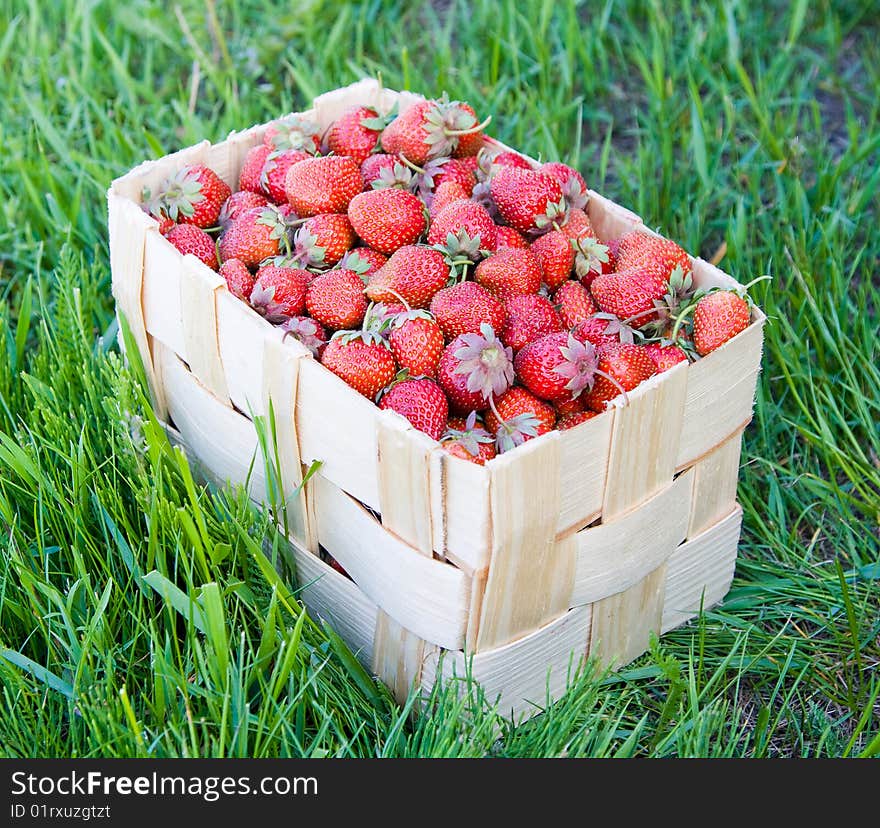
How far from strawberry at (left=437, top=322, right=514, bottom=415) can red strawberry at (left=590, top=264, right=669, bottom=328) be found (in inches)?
7.5

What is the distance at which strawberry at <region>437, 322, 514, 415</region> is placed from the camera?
4.71 ft

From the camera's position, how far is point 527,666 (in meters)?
1.49

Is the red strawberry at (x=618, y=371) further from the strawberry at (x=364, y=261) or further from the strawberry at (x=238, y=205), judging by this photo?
the strawberry at (x=238, y=205)

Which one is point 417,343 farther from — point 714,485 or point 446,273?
point 714,485

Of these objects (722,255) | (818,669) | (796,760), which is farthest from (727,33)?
(796,760)

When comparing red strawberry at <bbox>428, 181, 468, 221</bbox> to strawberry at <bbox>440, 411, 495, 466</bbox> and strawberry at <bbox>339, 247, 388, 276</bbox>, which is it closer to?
strawberry at <bbox>339, 247, 388, 276</bbox>

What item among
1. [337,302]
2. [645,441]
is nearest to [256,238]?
[337,302]

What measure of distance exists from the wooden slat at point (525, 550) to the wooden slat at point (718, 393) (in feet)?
0.70

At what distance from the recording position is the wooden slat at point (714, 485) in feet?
5.13

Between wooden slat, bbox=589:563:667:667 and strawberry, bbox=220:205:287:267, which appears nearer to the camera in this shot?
wooden slat, bbox=589:563:667:667

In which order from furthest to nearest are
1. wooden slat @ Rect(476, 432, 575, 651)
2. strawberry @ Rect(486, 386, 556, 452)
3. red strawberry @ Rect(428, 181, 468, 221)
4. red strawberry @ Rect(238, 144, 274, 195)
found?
red strawberry @ Rect(238, 144, 274, 195), red strawberry @ Rect(428, 181, 468, 221), strawberry @ Rect(486, 386, 556, 452), wooden slat @ Rect(476, 432, 575, 651)

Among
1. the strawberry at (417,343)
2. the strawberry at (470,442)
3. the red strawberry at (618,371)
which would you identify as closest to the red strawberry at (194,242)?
the strawberry at (417,343)

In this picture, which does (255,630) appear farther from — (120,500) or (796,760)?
(796,760)

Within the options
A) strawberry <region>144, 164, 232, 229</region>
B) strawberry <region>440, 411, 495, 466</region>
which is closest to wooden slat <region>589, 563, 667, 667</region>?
strawberry <region>440, 411, 495, 466</region>
